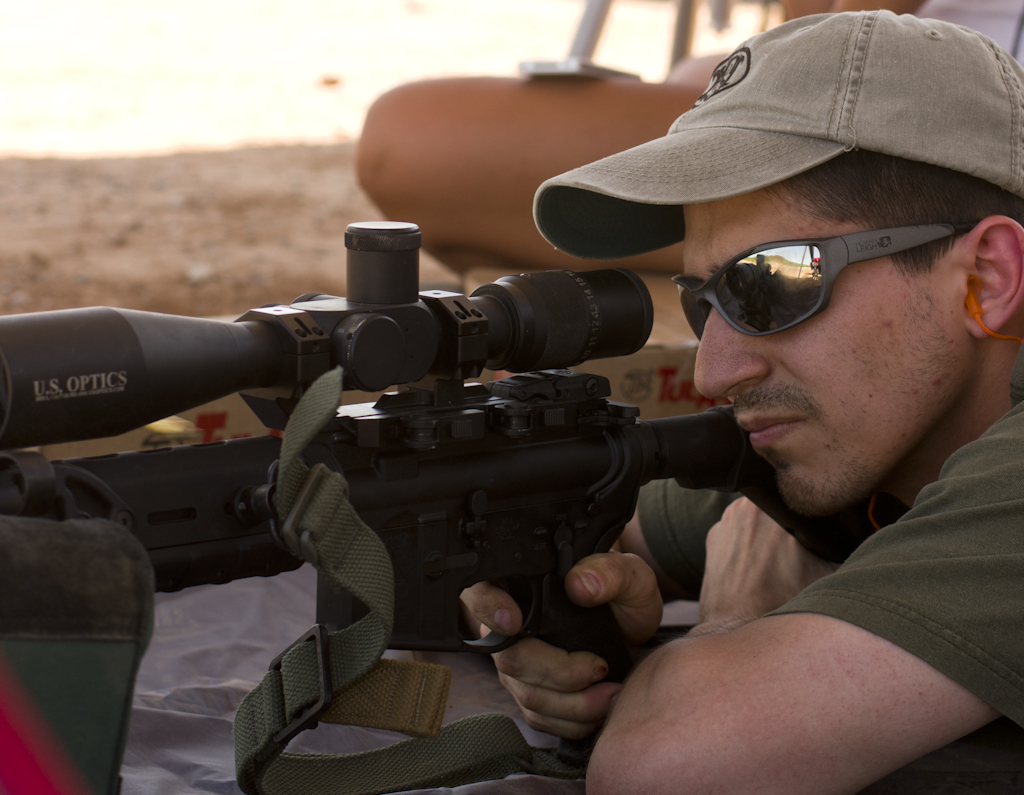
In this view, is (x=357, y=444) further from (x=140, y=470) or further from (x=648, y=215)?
(x=648, y=215)

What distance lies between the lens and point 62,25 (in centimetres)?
1182

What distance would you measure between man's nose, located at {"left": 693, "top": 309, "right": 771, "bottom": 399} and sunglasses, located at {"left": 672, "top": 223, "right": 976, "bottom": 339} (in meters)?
0.03

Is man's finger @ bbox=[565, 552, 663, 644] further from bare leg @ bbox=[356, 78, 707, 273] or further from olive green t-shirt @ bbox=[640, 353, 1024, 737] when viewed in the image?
bare leg @ bbox=[356, 78, 707, 273]

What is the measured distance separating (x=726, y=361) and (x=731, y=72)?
46cm

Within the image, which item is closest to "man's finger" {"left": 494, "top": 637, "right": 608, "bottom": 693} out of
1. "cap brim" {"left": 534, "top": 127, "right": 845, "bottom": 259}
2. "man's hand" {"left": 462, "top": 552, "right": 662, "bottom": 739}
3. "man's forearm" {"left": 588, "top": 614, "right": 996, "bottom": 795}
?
"man's hand" {"left": 462, "top": 552, "right": 662, "bottom": 739}

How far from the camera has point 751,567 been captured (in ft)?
6.52

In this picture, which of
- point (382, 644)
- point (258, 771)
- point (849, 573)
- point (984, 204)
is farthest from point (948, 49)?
point (258, 771)

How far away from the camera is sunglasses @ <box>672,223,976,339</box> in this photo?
1475 millimetres

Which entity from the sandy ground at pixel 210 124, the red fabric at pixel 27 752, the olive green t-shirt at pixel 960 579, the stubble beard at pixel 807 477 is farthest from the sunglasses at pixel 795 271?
the sandy ground at pixel 210 124

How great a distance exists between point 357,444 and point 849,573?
60 centimetres

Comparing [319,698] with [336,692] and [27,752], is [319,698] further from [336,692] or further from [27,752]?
[27,752]

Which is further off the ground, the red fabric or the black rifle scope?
the black rifle scope

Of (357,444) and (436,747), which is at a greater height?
(357,444)

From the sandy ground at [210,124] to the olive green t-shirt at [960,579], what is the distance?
3.57 m
